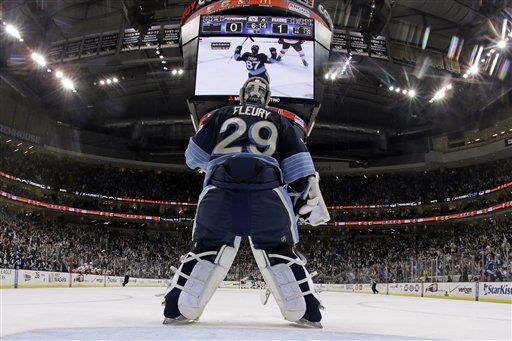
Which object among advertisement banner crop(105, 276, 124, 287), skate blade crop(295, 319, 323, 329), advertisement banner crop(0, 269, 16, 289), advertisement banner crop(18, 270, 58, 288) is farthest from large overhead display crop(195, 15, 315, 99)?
advertisement banner crop(105, 276, 124, 287)

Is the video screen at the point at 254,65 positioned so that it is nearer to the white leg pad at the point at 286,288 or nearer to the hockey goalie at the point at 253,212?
the hockey goalie at the point at 253,212

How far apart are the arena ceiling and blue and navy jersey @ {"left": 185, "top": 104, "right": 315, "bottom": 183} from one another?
7659 mm

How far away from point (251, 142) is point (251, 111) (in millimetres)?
263

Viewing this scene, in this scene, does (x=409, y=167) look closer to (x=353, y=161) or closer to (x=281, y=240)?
(x=353, y=161)

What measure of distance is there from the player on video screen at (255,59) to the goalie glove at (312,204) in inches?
199

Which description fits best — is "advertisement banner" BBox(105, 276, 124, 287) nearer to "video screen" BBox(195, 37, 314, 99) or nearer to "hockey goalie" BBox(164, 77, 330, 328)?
"video screen" BBox(195, 37, 314, 99)

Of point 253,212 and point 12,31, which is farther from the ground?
point 12,31

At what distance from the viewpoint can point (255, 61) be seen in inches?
328

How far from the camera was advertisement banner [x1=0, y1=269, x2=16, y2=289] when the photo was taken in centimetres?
1285

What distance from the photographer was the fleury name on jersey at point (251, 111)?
354cm

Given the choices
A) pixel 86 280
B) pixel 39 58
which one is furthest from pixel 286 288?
pixel 39 58

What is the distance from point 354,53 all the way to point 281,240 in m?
16.1

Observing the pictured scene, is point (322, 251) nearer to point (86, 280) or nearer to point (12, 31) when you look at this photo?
point (86, 280)

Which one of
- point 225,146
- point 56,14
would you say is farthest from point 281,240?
point 56,14
